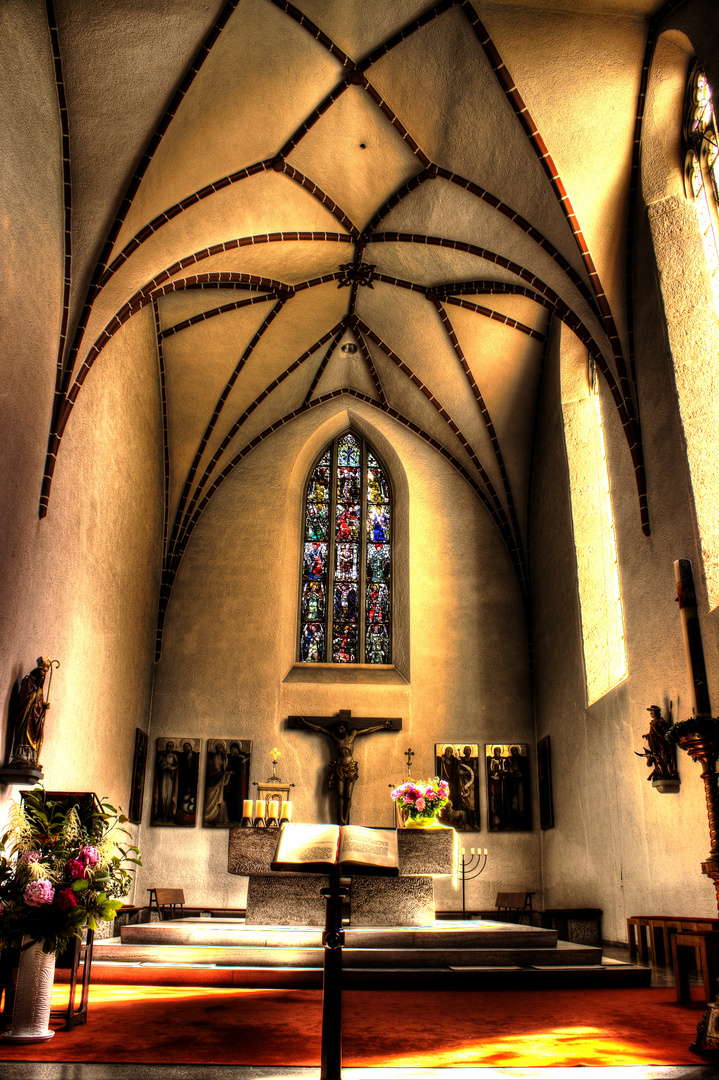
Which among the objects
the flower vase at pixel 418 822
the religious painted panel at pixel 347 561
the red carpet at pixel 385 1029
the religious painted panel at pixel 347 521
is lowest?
the red carpet at pixel 385 1029

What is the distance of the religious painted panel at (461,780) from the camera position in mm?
13953

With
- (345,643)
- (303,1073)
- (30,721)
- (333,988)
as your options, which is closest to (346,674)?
(345,643)

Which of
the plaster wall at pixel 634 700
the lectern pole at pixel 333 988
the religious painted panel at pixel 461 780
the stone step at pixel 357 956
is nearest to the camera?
the lectern pole at pixel 333 988

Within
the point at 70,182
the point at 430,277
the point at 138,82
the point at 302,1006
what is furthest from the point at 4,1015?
the point at 430,277

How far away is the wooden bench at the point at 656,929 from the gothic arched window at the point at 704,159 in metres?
5.88

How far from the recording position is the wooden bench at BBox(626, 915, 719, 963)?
7.21 m

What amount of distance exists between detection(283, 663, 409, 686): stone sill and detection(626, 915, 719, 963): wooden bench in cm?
594

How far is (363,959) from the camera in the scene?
24.9 ft

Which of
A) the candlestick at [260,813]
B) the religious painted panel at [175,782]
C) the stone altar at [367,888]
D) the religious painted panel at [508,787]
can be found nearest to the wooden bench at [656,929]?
the stone altar at [367,888]

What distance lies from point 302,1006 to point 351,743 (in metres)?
7.90

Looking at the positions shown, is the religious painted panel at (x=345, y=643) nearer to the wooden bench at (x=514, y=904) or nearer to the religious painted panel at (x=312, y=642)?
the religious painted panel at (x=312, y=642)

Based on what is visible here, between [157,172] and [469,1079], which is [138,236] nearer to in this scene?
[157,172]

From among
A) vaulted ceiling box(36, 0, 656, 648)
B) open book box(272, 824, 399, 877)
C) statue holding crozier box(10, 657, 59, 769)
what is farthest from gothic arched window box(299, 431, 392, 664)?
open book box(272, 824, 399, 877)

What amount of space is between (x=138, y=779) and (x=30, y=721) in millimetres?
5090
